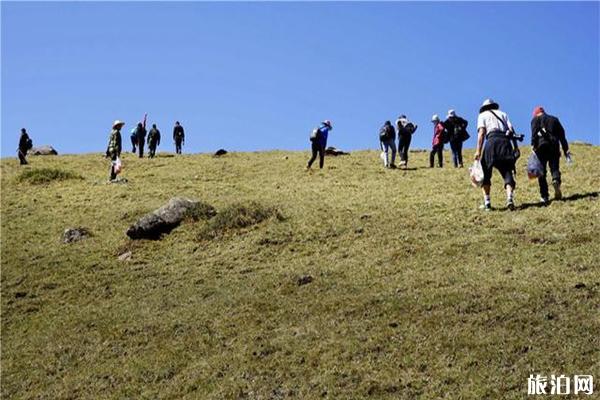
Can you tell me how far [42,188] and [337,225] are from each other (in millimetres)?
18314

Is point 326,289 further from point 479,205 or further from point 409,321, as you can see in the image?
point 479,205

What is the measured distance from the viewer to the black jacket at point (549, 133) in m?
17.0

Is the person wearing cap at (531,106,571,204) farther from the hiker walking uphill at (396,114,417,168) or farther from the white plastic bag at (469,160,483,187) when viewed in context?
the hiker walking uphill at (396,114,417,168)

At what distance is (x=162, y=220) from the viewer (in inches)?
800

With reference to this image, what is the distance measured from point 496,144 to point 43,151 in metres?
40.7

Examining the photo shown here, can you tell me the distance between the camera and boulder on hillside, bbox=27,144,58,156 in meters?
49.3

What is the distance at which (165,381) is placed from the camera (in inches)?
412

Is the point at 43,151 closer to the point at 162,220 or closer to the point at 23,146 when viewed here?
the point at 23,146

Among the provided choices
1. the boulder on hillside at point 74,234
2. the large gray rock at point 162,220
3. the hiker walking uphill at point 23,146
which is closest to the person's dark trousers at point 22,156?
the hiker walking uphill at point 23,146

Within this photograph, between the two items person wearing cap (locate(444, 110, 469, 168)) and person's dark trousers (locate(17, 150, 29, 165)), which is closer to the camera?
person wearing cap (locate(444, 110, 469, 168))

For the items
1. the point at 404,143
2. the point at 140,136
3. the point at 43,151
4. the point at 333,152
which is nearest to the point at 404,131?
the point at 404,143

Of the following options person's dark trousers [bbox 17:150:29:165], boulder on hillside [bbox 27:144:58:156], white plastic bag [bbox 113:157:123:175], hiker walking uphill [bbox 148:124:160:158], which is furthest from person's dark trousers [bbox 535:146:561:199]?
boulder on hillside [bbox 27:144:58:156]

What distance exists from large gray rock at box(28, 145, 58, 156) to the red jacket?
3069 cm

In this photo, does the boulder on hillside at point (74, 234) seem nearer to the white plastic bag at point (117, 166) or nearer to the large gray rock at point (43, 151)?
the white plastic bag at point (117, 166)
